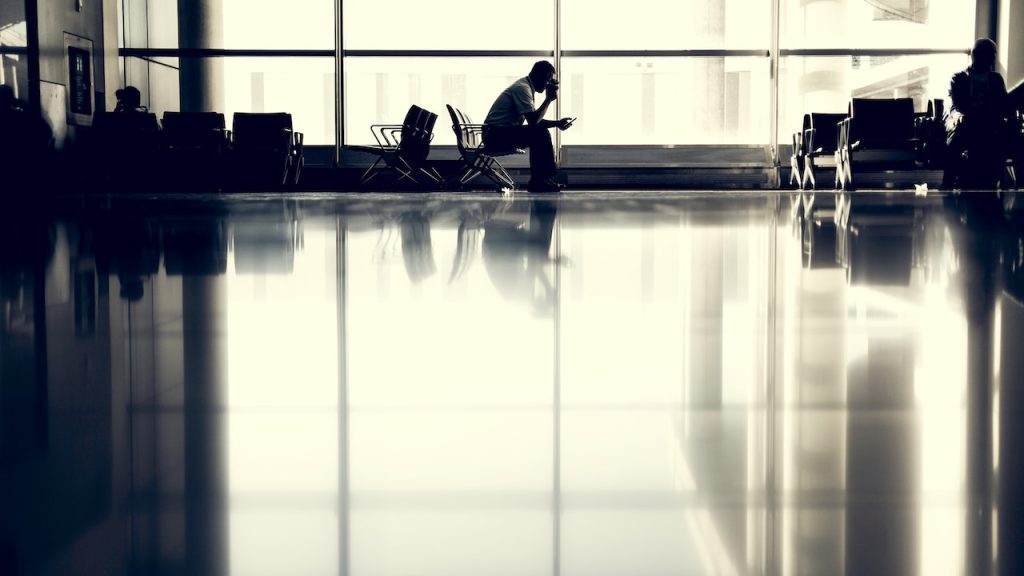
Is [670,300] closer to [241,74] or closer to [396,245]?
[396,245]

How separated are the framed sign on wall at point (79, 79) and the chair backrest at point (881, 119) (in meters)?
8.24

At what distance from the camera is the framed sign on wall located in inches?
468

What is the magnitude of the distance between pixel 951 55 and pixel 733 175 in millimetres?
3080

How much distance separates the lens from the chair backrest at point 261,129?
1123 cm

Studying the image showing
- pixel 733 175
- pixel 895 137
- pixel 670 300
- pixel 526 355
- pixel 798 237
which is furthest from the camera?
pixel 733 175

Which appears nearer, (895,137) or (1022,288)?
(1022,288)

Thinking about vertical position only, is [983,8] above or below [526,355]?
above

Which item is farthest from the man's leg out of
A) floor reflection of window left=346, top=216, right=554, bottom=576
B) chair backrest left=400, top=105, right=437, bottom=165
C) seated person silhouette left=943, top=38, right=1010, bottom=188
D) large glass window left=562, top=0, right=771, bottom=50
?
floor reflection of window left=346, top=216, right=554, bottom=576

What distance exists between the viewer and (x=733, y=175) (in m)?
13.1

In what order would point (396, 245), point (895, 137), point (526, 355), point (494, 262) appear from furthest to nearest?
point (895, 137), point (396, 245), point (494, 262), point (526, 355)

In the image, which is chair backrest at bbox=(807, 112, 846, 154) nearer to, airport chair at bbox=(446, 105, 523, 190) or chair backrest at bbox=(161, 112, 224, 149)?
airport chair at bbox=(446, 105, 523, 190)

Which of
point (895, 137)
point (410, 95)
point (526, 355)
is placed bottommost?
point (526, 355)

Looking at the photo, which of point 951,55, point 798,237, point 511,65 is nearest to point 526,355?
point 798,237

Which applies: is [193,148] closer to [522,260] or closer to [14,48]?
[14,48]
